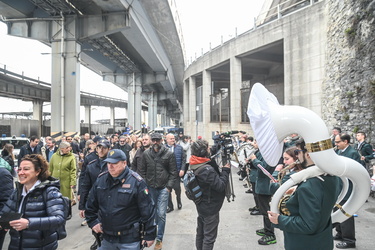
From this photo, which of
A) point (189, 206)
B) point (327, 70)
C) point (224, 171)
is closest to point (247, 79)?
point (327, 70)

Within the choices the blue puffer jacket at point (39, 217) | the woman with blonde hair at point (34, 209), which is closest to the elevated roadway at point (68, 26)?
the woman with blonde hair at point (34, 209)

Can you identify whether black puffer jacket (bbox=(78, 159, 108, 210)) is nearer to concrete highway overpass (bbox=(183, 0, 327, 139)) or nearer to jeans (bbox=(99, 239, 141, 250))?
jeans (bbox=(99, 239, 141, 250))

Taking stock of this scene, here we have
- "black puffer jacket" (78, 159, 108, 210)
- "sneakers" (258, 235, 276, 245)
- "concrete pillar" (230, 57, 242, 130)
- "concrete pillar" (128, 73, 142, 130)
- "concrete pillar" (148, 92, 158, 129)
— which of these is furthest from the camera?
"concrete pillar" (148, 92, 158, 129)

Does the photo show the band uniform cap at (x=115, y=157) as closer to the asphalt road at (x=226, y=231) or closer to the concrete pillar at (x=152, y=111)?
the asphalt road at (x=226, y=231)

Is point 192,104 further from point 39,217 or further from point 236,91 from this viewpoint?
point 39,217

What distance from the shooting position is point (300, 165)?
247 centimetres

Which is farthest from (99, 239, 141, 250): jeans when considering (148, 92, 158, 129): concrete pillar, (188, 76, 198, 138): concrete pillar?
(148, 92, 158, 129): concrete pillar

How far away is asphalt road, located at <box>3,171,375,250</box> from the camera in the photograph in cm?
414

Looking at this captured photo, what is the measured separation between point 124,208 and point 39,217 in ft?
2.76

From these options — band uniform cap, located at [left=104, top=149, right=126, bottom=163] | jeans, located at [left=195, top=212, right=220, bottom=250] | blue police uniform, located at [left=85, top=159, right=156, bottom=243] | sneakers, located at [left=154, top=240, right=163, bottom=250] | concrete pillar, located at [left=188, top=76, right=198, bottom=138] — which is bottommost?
sneakers, located at [left=154, top=240, right=163, bottom=250]

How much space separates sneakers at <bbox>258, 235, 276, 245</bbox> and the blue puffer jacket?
3.29 metres

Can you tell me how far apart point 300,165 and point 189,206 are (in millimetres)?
4393

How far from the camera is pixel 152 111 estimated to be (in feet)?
147

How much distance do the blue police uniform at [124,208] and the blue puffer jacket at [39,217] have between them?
1.45 ft
